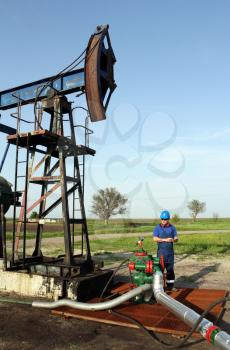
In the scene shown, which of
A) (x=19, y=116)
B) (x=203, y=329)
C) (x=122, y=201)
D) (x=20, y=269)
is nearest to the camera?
(x=203, y=329)

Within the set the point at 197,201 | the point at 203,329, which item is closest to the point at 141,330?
the point at 203,329

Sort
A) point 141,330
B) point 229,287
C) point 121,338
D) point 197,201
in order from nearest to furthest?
1. point 121,338
2. point 141,330
3. point 229,287
4. point 197,201

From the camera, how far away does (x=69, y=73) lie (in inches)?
321

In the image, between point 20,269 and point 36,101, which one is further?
point 36,101

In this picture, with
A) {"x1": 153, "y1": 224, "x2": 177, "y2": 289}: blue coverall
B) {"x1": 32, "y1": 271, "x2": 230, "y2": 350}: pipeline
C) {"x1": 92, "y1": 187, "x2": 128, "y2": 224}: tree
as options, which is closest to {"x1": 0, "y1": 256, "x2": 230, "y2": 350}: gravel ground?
{"x1": 32, "y1": 271, "x2": 230, "y2": 350}: pipeline

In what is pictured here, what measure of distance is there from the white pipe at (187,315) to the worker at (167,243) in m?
1.77

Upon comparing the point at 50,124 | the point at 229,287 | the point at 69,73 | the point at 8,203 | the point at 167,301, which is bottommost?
the point at 229,287

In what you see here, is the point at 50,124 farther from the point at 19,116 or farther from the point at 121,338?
the point at 121,338

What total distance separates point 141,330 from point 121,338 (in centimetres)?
43

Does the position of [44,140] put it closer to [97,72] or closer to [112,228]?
[97,72]

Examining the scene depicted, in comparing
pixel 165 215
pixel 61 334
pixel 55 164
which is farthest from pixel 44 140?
pixel 61 334

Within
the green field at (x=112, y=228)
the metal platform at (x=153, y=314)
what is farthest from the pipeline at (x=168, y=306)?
the green field at (x=112, y=228)

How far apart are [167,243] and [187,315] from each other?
2919 mm

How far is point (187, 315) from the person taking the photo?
435cm
